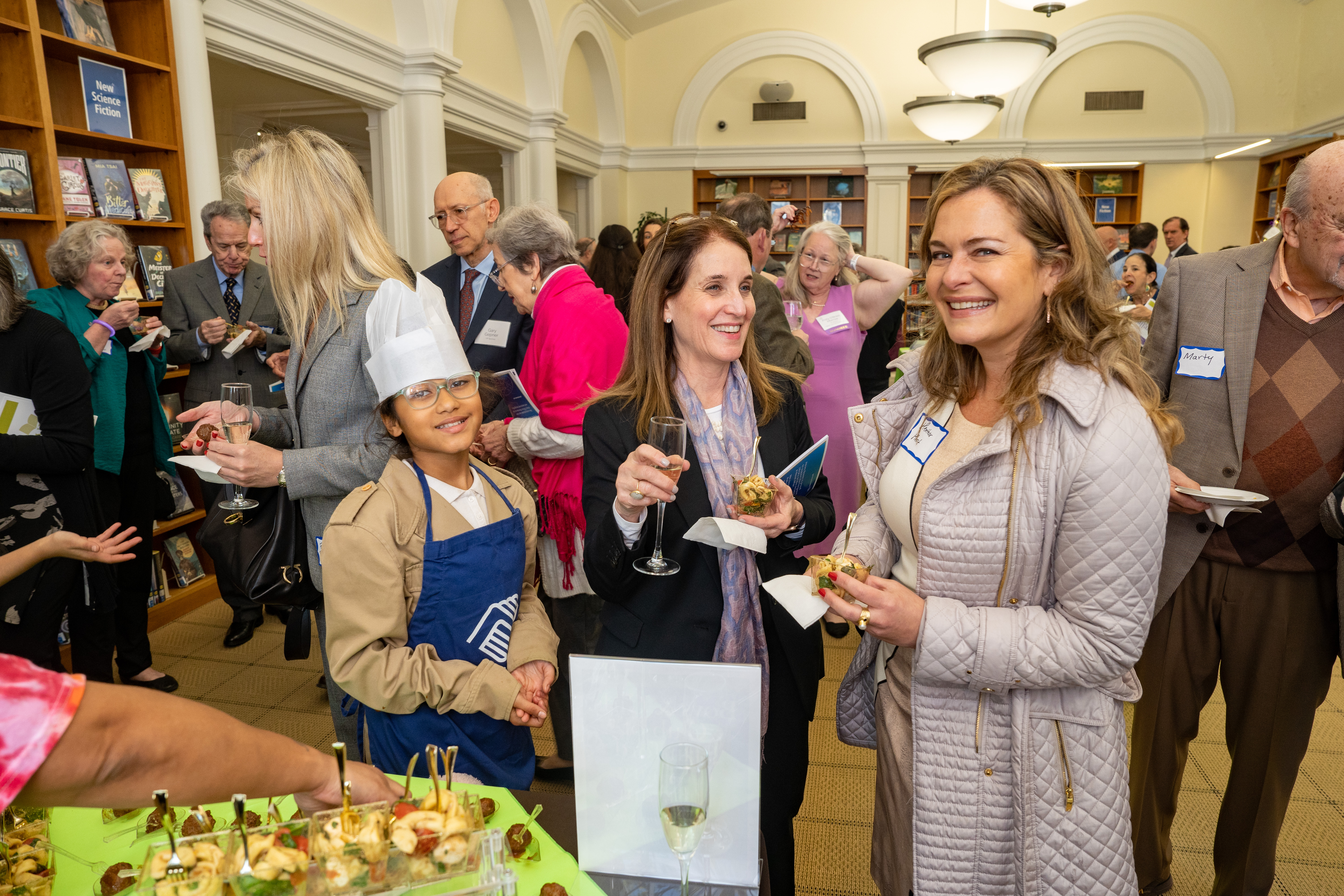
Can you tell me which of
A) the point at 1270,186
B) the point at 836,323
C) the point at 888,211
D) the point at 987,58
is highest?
the point at 987,58

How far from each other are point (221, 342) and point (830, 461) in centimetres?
294

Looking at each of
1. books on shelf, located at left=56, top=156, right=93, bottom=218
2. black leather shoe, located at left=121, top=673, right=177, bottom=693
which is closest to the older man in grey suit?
black leather shoe, located at left=121, top=673, right=177, bottom=693

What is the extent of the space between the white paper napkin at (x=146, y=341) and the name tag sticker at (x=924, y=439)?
3.23 metres

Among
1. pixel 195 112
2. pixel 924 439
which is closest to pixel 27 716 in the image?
pixel 924 439

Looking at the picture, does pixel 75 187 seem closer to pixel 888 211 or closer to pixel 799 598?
pixel 799 598

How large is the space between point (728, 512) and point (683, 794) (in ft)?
2.82

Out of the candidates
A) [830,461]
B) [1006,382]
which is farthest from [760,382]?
[830,461]

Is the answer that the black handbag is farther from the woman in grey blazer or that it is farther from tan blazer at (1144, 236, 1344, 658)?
tan blazer at (1144, 236, 1344, 658)

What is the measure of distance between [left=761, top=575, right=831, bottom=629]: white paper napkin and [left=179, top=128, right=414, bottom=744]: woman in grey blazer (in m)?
0.98

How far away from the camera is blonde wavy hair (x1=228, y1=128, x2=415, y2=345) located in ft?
6.04

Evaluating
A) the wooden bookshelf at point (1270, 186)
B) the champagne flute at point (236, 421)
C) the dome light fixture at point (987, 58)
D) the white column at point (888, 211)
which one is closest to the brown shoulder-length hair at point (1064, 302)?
the champagne flute at point (236, 421)

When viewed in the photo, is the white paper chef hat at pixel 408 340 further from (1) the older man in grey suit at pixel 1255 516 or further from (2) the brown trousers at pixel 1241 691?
(2) the brown trousers at pixel 1241 691

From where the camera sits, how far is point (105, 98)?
12.6 feet

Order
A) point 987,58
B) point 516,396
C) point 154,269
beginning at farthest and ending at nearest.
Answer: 1. point 987,58
2. point 154,269
3. point 516,396
